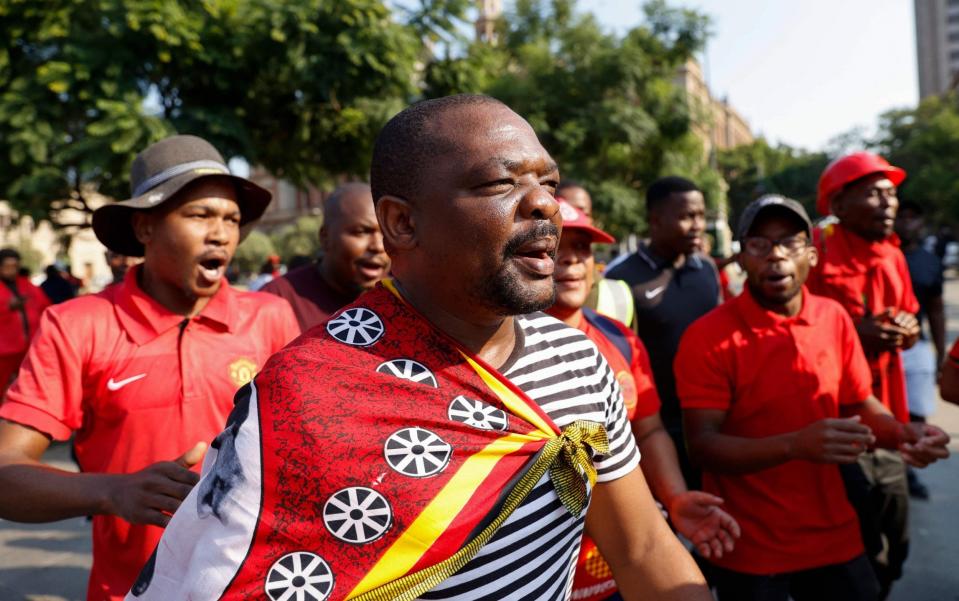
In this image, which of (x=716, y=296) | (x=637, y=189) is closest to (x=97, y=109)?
(x=716, y=296)

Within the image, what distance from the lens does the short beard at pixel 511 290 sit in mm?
1471

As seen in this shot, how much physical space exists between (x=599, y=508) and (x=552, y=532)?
208 millimetres

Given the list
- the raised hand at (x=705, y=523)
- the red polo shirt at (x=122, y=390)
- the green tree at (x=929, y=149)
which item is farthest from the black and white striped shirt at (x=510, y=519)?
the green tree at (x=929, y=149)

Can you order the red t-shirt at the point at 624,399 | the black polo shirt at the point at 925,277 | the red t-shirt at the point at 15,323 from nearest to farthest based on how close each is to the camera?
the red t-shirt at the point at 624,399 < the black polo shirt at the point at 925,277 < the red t-shirt at the point at 15,323

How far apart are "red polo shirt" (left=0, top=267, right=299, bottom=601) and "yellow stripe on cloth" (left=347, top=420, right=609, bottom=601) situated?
3.58 ft

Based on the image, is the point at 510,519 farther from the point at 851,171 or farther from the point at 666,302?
the point at 851,171

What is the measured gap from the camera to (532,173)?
151 cm

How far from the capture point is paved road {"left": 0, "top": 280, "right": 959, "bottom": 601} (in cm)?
440

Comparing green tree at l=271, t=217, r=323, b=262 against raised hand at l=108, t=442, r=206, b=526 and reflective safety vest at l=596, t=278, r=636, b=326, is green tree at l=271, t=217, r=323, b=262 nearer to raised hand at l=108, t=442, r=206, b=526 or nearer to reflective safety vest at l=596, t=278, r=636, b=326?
reflective safety vest at l=596, t=278, r=636, b=326

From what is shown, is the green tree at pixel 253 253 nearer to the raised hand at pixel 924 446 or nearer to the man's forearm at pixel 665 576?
the raised hand at pixel 924 446

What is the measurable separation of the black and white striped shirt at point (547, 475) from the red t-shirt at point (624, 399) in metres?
0.66

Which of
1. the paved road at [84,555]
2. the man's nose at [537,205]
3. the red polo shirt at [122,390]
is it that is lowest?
the paved road at [84,555]

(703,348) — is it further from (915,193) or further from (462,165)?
(915,193)

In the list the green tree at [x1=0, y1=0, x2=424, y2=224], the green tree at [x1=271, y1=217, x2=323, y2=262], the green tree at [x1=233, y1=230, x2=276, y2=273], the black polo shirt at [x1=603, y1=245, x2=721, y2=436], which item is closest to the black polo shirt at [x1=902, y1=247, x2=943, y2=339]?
the black polo shirt at [x1=603, y1=245, x2=721, y2=436]
